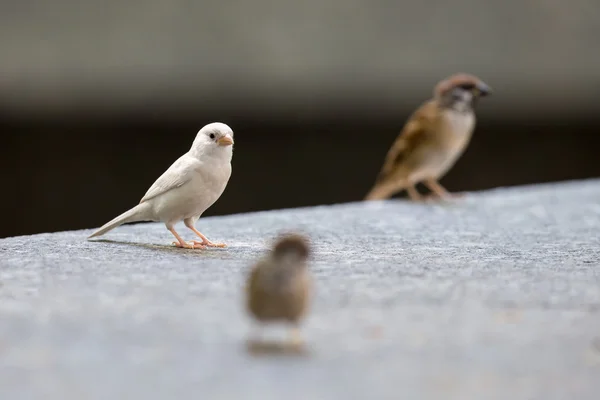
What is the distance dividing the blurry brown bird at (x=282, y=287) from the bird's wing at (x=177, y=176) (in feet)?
3.60

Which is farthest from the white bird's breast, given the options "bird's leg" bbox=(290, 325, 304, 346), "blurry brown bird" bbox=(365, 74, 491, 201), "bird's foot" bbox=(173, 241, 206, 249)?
"blurry brown bird" bbox=(365, 74, 491, 201)

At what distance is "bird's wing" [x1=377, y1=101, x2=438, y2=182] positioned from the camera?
508 centimetres

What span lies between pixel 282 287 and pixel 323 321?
0.85 ft

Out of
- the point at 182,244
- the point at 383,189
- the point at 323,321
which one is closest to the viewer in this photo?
the point at 323,321

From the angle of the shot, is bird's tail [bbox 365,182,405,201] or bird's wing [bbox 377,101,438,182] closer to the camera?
bird's wing [bbox 377,101,438,182]

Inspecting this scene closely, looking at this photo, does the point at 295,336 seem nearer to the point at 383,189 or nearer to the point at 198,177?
the point at 198,177

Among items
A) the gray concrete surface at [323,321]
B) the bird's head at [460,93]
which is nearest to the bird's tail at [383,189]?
the bird's head at [460,93]

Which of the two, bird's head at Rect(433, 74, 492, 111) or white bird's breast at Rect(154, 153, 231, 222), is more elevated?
A: bird's head at Rect(433, 74, 492, 111)

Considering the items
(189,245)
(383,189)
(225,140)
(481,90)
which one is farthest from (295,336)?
(383,189)

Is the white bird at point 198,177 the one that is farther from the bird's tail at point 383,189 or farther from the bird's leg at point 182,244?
the bird's tail at point 383,189

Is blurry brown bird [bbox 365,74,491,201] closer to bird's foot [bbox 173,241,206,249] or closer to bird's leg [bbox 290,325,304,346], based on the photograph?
bird's foot [bbox 173,241,206,249]

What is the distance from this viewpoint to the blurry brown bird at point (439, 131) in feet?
16.4

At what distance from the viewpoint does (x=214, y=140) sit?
2734mm

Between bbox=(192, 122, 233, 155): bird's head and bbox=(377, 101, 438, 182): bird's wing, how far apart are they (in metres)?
2.50
